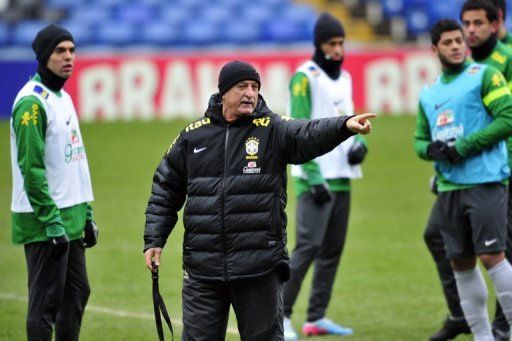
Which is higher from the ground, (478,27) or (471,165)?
(478,27)

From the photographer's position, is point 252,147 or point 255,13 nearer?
point 252,147

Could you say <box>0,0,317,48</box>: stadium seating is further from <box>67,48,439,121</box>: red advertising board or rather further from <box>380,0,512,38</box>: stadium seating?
<box>67,48,439,121</box>: red advertising board

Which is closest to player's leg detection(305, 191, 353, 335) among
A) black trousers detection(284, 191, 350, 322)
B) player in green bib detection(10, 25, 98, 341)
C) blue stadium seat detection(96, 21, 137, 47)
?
black trousers detection(284, 191, 350, 322)

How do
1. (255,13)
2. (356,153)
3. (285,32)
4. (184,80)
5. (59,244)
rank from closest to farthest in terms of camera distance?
(59,244), (356,153), (184,80), (285,32), (255,13)

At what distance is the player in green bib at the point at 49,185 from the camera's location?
7.01 meters

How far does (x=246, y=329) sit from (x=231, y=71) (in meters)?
1.52

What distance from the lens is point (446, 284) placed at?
852cm

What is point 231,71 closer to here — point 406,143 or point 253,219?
point 253,219

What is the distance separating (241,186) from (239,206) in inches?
4.6

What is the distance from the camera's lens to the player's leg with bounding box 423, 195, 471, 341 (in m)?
8.37

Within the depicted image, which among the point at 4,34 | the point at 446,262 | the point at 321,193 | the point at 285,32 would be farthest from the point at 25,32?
the point at 446,262

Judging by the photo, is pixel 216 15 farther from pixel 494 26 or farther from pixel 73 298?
pixel 73 298

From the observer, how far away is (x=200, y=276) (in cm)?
632

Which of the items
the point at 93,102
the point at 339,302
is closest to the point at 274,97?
the point at 93,102
